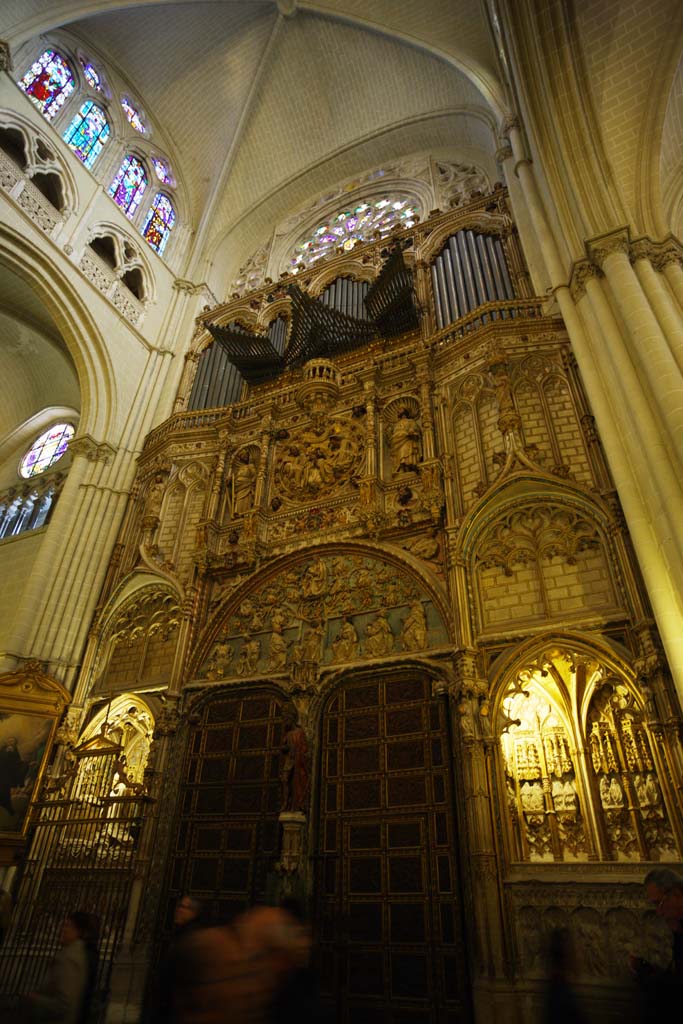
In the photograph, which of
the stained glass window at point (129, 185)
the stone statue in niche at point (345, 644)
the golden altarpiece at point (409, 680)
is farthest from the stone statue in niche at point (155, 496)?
the stained glass window at point (129, 185)

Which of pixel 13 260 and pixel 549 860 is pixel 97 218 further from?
pixel 549 860

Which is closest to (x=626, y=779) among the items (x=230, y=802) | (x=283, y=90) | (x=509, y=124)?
(x=230, y=802)

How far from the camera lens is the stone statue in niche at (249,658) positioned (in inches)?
357

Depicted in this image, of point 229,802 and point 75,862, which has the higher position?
point 229,802

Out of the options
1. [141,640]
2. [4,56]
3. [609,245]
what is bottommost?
[141,640]

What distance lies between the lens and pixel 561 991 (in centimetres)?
267

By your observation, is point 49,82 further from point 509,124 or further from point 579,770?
point 579,770

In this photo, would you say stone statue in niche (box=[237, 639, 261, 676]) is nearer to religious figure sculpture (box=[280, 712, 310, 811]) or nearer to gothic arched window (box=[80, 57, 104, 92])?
religious figure sculpture (box=[280, 712, 310, 811])

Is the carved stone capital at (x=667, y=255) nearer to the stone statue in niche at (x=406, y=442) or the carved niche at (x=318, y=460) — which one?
the stone statue in niche at (x=406, y=442)

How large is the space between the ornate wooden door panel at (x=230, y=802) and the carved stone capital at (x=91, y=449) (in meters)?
6.32

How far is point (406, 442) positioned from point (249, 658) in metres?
4.44

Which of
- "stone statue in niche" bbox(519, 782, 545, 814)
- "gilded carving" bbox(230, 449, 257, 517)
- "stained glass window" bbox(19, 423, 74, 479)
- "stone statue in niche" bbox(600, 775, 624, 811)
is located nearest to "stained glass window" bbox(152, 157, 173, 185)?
"stained glass window" bbox(19, 423, 74, 479)

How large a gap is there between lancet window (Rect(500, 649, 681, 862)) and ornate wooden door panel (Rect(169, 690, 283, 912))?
3.11 meters

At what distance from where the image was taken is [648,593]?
6645 mm
